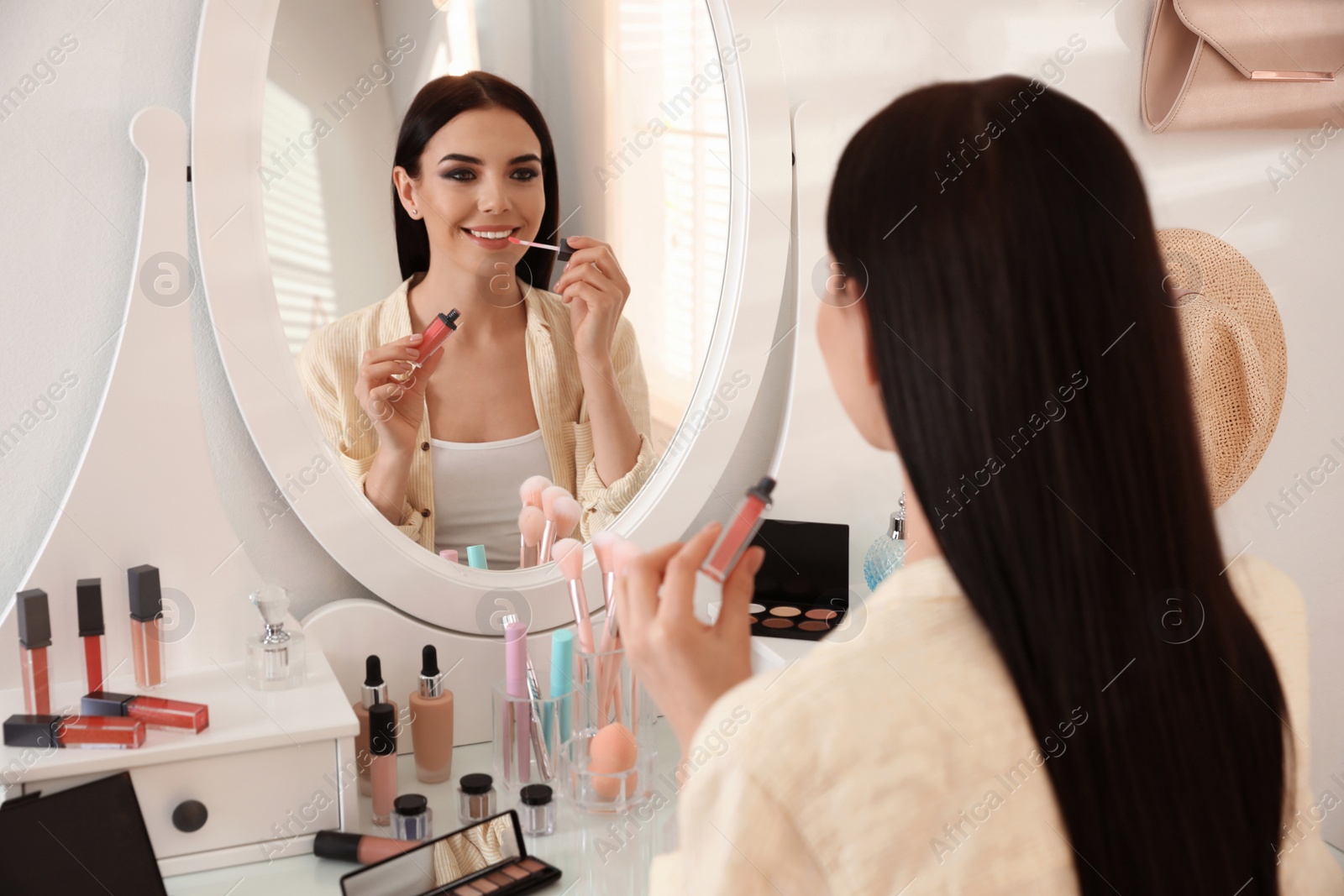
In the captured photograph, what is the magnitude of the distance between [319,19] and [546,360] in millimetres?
334

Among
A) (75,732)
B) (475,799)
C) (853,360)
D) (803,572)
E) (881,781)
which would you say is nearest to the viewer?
(881,781)

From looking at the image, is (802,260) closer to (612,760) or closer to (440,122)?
(440,122)

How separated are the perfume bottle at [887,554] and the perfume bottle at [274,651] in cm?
54

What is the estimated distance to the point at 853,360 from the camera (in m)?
0.55

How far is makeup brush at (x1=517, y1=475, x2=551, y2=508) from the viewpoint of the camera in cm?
96

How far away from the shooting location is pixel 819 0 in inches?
40.5

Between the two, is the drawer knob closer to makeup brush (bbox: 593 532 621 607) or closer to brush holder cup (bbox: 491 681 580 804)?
brush holder cup (bbox: 491 681 580 804)

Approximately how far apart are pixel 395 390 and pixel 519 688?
0.28 metres

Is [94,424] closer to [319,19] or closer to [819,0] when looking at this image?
[319,19]

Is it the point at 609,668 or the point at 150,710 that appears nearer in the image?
the point at 150,710

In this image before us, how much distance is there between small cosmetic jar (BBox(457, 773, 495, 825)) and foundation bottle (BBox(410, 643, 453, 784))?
2.7 inches

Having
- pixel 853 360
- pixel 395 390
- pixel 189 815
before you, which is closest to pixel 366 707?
pixel 189 815

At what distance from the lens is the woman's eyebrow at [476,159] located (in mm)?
895

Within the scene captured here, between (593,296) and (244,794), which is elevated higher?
(593,296)
